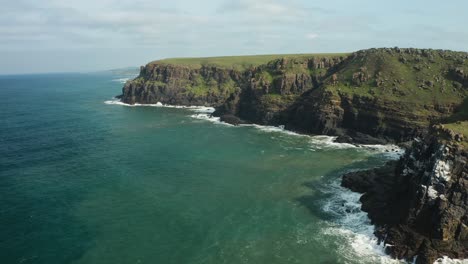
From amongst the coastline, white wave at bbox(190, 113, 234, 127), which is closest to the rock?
the coastline

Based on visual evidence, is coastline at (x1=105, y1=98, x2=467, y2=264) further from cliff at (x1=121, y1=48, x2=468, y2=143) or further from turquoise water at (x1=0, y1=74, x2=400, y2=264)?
cliff at (x1=121, y1=48, x2=468, y2=143)

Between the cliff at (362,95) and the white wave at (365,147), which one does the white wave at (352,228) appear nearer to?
the white wave at (365,147)

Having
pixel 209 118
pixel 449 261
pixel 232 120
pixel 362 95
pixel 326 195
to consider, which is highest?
pixel 362 95

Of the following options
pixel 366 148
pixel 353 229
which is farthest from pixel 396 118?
pixel 353 229

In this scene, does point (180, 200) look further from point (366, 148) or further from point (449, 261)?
point (366, 148)

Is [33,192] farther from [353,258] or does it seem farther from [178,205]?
[353,258]

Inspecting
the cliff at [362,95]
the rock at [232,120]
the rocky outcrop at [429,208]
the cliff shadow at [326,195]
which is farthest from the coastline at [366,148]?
the cliff at [362,95]
